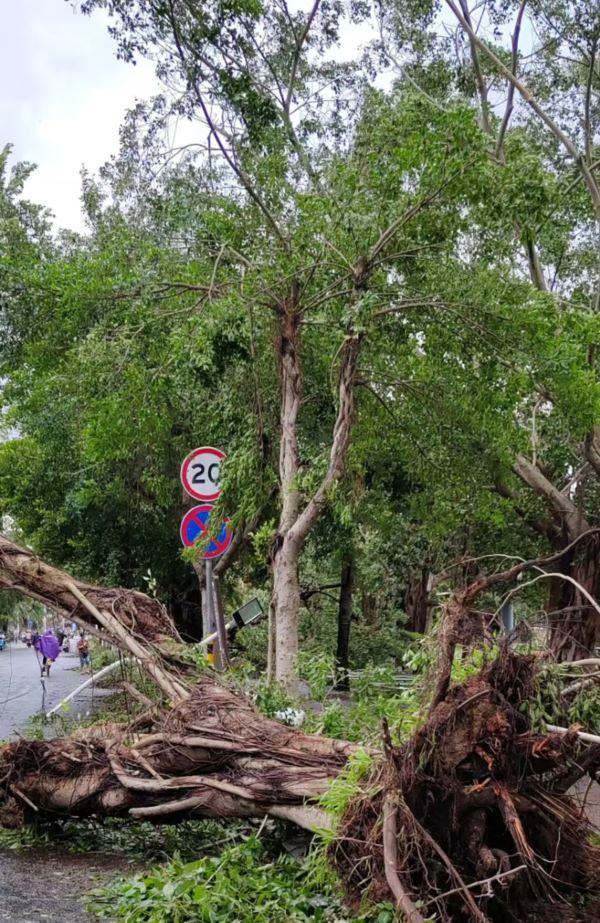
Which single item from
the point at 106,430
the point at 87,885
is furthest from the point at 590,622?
the point at 87,885

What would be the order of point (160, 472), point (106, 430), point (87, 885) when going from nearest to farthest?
1. point (87, 885)
2. point (106, 430)
3. point (160, 472)

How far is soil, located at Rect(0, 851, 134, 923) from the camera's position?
193 inches

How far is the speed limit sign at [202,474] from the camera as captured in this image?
8.98 metres

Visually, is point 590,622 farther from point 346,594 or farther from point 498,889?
point 498,889

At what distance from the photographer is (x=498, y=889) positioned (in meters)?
4.41

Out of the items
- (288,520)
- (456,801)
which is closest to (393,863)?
(456,801)

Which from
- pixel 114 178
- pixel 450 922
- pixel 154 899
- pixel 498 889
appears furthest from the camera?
pixel 114 178

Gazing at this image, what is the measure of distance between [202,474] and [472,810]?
512 cm

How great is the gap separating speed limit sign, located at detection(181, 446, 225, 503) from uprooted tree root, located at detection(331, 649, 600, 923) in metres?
4.68

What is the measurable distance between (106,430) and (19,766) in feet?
14.0

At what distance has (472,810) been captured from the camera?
14.8 ft

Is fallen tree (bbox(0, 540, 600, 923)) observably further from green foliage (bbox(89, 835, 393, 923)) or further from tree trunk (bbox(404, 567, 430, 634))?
tree trunk (bbox(404, 567, 430, 634))

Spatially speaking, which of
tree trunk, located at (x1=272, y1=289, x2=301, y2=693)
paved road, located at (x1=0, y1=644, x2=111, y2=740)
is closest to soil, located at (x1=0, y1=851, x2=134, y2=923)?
tree trunk, located at (x1=272, y1=289, x2=301, y2=693)

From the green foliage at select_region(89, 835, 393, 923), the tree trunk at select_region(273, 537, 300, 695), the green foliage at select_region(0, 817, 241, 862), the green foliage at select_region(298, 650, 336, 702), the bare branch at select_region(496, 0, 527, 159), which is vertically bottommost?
the green foliage at select_region(0, 817, 241, 862)
